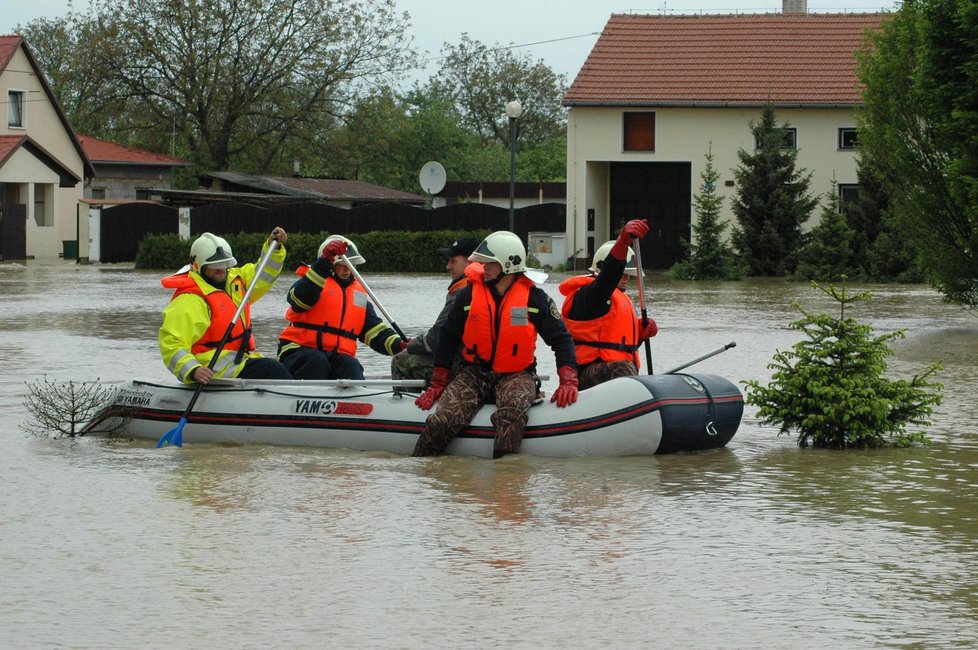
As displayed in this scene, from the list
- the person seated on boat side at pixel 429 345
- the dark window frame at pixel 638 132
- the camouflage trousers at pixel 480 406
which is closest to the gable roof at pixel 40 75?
the dark window frame at pixel 638 132

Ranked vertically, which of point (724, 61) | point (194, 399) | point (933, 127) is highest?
point (724, 61)

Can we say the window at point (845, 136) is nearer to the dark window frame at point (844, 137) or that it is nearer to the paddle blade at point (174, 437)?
the dark window frame at point (844, 137)

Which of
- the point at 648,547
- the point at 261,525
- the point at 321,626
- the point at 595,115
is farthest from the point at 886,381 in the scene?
the point at 595,115

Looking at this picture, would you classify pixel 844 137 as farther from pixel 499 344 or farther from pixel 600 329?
pixel 499 344

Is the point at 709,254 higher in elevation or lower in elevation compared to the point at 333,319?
higher

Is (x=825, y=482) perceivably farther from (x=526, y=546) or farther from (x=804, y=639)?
(x=804, y=639)

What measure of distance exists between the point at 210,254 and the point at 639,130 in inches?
1323

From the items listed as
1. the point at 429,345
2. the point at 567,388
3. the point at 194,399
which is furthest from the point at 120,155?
the point at 567,388

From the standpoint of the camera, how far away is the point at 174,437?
11.9 metres

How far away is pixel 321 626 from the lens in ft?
21.7

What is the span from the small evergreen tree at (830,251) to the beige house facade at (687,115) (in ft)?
17.8

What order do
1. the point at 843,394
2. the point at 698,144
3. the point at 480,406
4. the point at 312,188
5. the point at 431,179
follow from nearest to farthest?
1. the point at 480,406
2. the point at 843,394
3. the point at 698,144
4. the point at 431,179
5. the point at 312,188

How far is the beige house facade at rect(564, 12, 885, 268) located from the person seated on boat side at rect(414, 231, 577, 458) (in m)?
32.2

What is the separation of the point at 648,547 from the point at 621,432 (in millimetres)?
2743
